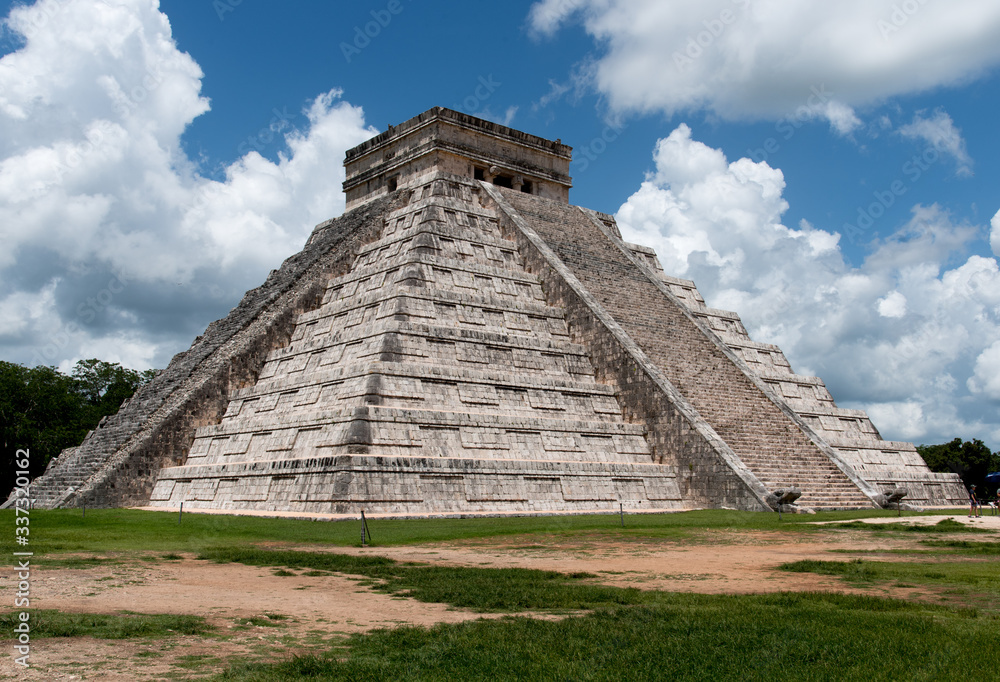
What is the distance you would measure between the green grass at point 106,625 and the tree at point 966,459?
4590 cm

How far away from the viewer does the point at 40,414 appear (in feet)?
121

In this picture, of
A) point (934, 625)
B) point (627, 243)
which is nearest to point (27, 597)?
point (934, 625)

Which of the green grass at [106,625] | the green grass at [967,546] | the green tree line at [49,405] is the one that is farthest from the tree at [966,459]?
the green grass at [106,625]

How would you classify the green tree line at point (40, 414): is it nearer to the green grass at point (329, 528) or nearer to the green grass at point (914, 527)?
the green grass at point (329, 528)

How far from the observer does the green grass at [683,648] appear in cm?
506

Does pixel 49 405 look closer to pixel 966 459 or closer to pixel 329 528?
pixel 329 528

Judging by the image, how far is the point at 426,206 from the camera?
2478 centimetres

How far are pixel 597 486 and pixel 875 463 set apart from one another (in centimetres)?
955

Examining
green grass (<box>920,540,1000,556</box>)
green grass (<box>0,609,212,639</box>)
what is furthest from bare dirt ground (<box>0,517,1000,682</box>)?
green grass (<box>920,540,1000,556</box>)

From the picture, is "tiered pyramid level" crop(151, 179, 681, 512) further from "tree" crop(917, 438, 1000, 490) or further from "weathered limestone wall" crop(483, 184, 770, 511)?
"tree" crop(917, 438, 1000, 490)

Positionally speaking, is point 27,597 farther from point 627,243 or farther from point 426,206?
point 627,243

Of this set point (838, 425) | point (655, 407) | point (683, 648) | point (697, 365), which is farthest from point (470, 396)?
point (683, 648)

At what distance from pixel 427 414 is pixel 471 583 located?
9242 mm

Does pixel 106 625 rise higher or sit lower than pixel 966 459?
lower
